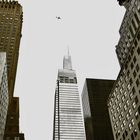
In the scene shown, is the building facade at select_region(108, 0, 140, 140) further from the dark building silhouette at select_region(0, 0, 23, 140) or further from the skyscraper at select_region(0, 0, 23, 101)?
the skyscraper at select_region(0, 0, 23, 101)

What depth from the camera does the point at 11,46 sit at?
144875mm

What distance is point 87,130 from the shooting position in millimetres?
149375

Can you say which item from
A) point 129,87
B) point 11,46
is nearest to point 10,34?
point 11,46

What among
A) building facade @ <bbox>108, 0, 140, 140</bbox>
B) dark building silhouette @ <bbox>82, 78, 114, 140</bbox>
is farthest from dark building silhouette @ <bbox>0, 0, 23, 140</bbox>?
building facade @ <bbox>108, 0, 140, 140</bbox>

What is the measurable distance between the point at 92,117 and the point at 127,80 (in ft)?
209

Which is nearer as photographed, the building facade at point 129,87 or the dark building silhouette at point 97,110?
the building facade at point 129,87

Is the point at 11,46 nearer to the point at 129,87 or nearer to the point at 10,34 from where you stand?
the point at 10,34

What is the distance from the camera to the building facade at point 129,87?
74531 millimetres

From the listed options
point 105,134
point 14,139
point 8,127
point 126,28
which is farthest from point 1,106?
point 105,134

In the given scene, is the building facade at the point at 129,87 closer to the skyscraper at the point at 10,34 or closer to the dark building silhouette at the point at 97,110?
the dark building silhouette at the point at 97,110

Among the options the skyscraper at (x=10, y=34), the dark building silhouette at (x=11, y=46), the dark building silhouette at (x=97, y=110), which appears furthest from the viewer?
the dark building silhouette at (x=97, y=110)

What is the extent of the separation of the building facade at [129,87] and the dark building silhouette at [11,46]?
41005 mm

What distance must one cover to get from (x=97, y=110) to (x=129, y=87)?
2658 inches

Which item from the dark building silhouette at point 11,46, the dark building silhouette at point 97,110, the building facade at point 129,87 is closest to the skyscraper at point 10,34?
the dark building silhouette at point 11,46
